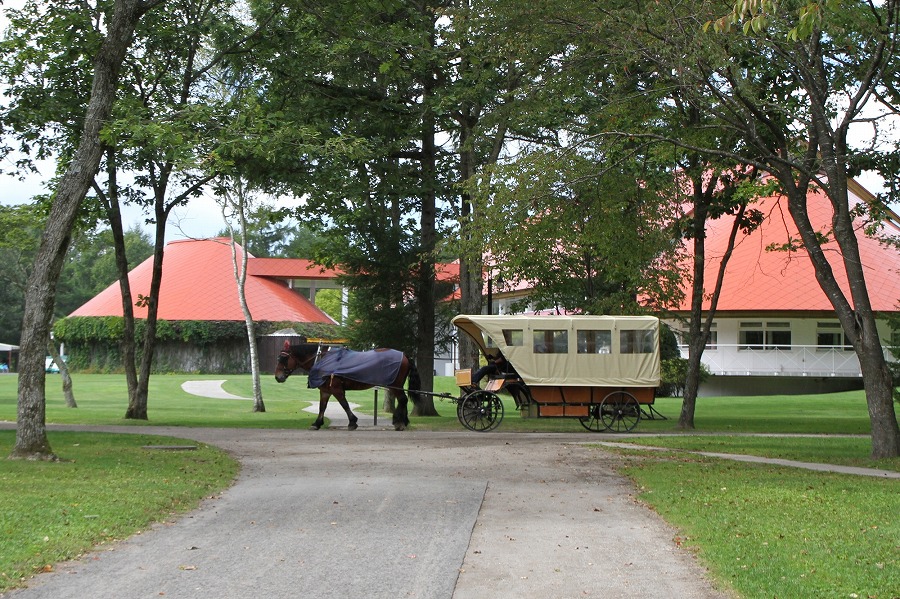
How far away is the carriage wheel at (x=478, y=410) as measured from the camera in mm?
23141

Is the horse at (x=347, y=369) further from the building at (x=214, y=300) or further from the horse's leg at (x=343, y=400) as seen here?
the building at (x=214, y=300)

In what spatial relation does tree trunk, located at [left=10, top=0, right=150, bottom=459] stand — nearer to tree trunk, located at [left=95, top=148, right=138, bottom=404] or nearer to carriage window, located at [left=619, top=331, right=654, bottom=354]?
tree trunk, located at [left=95, top=148, right=138, bottom=404]

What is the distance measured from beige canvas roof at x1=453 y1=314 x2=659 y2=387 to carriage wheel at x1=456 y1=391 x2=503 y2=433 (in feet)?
3.68

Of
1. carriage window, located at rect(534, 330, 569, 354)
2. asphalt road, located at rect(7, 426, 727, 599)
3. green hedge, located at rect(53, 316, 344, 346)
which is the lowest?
asphalt road, located at rect(7, 426, 727, 599)

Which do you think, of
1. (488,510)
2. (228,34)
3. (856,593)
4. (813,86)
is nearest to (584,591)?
(856,593)

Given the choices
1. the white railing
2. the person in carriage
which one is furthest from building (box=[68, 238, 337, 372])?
the person in carriage

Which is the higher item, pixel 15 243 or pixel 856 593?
pixel 15 243

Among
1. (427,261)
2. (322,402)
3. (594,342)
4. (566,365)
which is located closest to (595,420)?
(566,365)

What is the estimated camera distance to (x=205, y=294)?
244 ft

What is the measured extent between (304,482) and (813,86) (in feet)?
34.2

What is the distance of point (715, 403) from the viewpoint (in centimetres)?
4047

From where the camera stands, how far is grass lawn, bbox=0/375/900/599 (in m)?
7.58

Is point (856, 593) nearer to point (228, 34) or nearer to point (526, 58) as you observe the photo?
point (526, 58)

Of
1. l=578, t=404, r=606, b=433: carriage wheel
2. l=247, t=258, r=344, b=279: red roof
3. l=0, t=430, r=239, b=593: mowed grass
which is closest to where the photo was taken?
l=0, t=430, r=239, b=593: mowed grass
